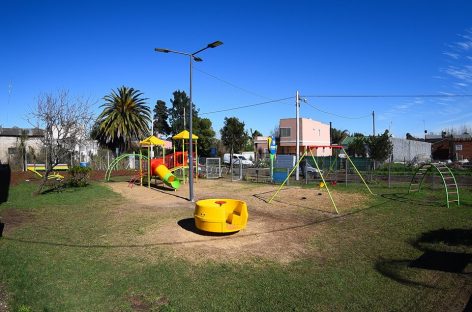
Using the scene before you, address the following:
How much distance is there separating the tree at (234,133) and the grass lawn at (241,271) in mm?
41805

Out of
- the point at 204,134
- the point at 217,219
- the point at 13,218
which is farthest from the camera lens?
the point at 204,134

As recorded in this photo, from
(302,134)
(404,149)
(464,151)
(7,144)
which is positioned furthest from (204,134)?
(464,151)

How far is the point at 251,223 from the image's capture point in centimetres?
1133

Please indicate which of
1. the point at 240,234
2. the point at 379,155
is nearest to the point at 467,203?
the point at 240,234

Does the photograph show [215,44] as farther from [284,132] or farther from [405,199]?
[284,132]

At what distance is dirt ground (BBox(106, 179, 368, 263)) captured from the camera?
842 centimetres

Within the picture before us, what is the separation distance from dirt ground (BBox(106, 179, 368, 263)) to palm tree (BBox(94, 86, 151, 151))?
21.5 meters

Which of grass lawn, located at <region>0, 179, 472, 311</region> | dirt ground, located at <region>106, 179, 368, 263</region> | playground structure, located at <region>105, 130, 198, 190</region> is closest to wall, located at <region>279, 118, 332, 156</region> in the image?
playground structure, located at <region>105, 130, 198, 190</region>

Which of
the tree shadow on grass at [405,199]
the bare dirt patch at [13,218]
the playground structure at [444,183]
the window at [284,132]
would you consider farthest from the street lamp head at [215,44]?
the window at [284,132]

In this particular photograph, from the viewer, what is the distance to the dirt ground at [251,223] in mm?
8422

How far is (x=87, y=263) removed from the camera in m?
7.45

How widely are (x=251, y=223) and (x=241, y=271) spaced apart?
13.9 ft

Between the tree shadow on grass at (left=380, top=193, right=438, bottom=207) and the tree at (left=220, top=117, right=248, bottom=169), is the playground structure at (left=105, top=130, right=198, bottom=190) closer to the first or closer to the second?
the tree shadow on grass at (left=380, top=193, right=438, bottom=207)

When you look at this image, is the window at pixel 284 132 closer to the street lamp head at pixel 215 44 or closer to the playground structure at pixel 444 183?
the playground structure at pixel 444 183
